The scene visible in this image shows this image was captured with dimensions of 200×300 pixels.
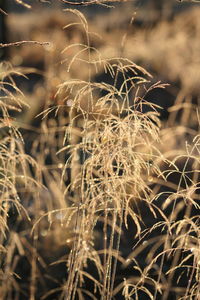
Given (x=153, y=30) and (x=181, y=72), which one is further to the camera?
(x=153, y=30)

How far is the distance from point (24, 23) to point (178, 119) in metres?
→ 3.15

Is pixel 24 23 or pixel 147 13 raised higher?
pixel 147 13

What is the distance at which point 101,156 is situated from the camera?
1.68 m

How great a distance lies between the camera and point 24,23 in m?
6.43

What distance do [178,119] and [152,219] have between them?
3.75 ft

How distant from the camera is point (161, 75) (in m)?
5.05

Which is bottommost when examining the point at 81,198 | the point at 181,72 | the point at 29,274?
the point at 29,274

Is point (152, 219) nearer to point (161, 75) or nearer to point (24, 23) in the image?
point (161, 75)

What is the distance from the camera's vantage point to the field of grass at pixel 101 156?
1681mm

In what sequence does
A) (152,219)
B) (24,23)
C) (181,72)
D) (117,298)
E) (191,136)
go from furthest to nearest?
(24,23) < (181,72) < (191,136) < (152,219) < (117,298)

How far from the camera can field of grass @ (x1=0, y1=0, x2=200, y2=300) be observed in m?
1.68

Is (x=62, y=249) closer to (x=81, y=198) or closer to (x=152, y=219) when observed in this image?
(x=152, y=219)

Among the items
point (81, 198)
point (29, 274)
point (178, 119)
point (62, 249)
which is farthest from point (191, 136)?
point (81, 198)

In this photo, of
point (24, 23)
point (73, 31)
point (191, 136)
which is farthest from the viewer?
point (24, 23)
